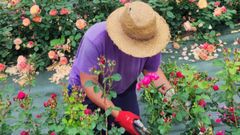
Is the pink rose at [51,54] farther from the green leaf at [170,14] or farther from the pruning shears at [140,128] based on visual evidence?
the pruning shears at [140,128]

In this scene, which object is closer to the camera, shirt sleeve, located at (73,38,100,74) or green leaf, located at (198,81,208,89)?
green leaf, located at (198,81,208,89)

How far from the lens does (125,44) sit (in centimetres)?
209

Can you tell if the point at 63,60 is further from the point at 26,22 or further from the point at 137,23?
the point at 137,23

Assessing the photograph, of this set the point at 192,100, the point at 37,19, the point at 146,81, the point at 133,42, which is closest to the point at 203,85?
the point at 192,100

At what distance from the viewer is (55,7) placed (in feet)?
11.8

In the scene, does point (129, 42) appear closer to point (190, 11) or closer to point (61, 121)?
point (61, 121)

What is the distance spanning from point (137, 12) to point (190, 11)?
1859 millimetres

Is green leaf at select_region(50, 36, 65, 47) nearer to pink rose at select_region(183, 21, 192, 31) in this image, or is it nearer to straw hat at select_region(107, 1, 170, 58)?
pink rose at select_region(183, 21, 192, 31)

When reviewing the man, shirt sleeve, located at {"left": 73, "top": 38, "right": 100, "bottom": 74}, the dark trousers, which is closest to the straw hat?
the man

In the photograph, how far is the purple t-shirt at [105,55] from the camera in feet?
7.15

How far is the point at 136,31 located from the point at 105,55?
0.85 ft

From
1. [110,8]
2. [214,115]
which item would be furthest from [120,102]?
[110,8]

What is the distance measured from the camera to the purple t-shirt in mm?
2180

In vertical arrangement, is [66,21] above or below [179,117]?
below
